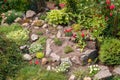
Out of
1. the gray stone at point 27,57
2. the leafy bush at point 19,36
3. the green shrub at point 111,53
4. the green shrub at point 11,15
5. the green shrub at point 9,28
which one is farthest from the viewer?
the green shrub at point 11,15

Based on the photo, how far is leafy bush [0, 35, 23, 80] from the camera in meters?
8.26

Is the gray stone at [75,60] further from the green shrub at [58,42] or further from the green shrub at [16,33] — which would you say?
the green shrub at [16,33]

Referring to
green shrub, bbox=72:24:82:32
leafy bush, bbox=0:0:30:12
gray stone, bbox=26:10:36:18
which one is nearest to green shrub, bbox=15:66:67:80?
green shrub, bbox=72:24:82:32

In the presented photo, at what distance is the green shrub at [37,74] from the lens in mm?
7887

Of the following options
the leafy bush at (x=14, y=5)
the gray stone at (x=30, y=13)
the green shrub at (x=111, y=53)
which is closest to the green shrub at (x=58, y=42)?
the green shrub at (x=111, y=53)

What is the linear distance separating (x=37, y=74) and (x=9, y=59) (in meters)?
1.01

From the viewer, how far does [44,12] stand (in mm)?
10820

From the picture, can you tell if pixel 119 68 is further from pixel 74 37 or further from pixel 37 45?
pixel 37 45

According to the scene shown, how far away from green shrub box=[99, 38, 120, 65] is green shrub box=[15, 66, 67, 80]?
115cm

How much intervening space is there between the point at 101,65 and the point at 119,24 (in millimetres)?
1252

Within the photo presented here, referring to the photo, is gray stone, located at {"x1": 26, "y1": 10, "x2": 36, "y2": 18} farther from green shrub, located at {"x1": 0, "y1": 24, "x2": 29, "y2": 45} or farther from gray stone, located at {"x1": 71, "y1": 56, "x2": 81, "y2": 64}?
gray stone, located at {"x1": 71, "y1": 56, "x2": 81, "y2": 64}

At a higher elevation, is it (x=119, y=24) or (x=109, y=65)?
(x=119, y=24)

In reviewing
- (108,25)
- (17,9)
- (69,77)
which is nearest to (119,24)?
(108,25)

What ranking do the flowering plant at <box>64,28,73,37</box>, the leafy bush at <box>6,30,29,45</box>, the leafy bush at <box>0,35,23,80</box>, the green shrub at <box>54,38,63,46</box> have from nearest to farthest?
the leafy bush at <box>0,35,23,80</box>, the green shrub at <box>54,38,63,46</box>, the flowering plant at <box>64,28,73,37</box>, the leafy bush at <box>6,30,29,45</box>
